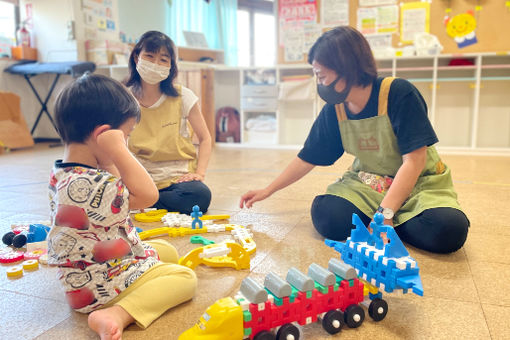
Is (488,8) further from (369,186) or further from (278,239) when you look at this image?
(278,239)

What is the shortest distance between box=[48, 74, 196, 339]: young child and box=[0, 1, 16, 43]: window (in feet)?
13.9

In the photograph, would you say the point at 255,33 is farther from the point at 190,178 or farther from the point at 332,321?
the point at 332,321

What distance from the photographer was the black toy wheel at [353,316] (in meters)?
0.79

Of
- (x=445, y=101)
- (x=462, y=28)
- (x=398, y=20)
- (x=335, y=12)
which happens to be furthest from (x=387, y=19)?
(x=445, y=101)

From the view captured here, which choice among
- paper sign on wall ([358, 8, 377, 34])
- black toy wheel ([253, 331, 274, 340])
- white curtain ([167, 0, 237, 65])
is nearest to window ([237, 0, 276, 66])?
white curtain ([167, 0, 237, 65])

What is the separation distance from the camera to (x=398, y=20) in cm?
396

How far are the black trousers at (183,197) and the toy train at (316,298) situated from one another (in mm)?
882

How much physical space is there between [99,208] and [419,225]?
2.87 ft

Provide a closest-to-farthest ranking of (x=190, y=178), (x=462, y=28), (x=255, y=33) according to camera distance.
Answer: (x=190, y=178) < (x=462, y=28) < (x=255, y=33)

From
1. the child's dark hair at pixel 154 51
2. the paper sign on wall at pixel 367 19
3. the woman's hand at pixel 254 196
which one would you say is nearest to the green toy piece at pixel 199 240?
the woman's hand at pixel 254 196

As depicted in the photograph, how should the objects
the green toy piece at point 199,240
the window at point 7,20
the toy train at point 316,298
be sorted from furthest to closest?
the window at point 7,20
the green toy piece at point 199,240
the toy train at point 316,298

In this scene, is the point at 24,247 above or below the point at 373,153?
below

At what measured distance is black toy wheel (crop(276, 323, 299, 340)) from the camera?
0.72 m

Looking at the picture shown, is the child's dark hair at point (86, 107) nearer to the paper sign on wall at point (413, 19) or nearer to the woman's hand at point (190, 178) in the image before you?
the woman's hand at point (190, 178)
